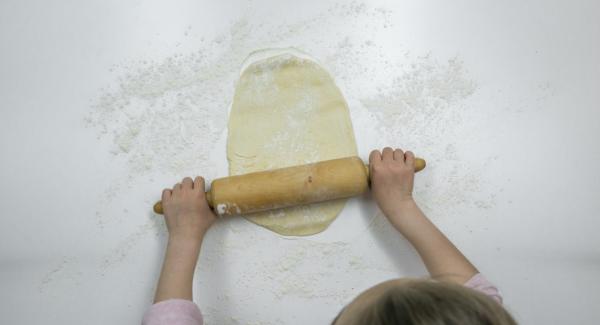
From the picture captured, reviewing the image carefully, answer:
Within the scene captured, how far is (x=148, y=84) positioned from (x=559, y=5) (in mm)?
889

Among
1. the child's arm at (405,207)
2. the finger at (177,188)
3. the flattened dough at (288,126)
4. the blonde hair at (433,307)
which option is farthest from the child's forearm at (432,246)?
the finger at (177,188)

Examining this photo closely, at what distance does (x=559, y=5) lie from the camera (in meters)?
1.00

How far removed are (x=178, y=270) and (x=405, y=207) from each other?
1.40ft

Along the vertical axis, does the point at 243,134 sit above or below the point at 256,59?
below

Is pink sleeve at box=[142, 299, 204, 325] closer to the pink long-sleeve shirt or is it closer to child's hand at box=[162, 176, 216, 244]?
the pink long-sleeve shirt

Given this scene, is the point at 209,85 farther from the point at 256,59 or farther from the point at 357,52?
the point at 357,52

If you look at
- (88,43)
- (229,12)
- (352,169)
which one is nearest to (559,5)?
(352,169)

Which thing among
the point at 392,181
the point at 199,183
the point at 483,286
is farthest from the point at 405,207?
the point at 199,183

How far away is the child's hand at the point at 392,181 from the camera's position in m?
0.87

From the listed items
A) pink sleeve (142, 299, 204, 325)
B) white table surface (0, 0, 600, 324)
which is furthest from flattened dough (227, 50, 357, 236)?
pink sleeve (142, 299, 204, 325)

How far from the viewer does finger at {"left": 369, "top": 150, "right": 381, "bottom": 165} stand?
893 mm

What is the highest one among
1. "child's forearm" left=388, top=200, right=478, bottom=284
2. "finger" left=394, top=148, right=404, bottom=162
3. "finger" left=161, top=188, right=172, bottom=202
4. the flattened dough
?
the flattened dough

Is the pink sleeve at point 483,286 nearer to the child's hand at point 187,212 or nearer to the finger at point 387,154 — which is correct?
the finger at point 387,154

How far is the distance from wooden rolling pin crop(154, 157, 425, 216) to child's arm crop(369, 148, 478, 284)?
4 centimetres
